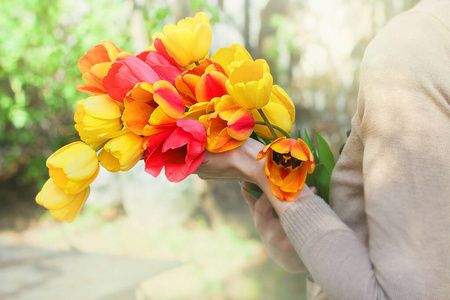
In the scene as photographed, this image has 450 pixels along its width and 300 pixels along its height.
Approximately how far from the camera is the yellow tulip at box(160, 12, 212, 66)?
2.71 ft

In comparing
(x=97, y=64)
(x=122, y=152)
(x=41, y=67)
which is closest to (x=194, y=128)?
(x=122, y=152)

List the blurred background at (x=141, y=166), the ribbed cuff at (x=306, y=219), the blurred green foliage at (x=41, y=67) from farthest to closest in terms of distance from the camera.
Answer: the blurred green foliage at (x=41, y=67), the blurred background at (x=141, y=166), the ribbed cuff at (x=306, y=219)

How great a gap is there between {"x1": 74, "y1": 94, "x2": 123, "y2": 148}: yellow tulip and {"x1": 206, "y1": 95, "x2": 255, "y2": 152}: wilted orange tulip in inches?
7.4

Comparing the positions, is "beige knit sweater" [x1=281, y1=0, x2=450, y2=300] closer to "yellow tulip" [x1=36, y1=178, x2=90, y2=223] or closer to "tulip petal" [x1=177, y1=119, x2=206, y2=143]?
"tulip petal" [x1=177, y1=119, x2=206, y2=143]

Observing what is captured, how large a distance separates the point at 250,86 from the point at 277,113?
143mm

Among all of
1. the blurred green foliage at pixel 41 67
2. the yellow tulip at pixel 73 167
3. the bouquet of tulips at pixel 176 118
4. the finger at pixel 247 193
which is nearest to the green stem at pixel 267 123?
the bouquet of tulips at pixel 176 118

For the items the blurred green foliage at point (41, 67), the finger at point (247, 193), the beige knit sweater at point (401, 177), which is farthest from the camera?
the blurred green foliage at point (41, 67)

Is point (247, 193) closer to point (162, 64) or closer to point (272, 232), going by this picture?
point (272, 232)

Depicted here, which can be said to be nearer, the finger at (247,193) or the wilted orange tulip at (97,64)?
the wilted orange tulip at (97,64)

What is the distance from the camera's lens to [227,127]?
76 centimetres

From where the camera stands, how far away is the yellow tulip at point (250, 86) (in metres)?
0.74

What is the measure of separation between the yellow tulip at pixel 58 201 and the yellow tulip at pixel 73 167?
19 mm

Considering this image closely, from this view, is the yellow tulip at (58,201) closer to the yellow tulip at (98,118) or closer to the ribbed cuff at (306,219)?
the yellow tulip at (98,118)

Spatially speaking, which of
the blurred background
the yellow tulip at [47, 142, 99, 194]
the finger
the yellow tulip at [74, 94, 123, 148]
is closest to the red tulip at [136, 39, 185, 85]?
the yellow tulip at [74, 94, 123, 148]
